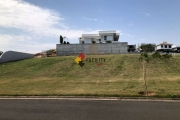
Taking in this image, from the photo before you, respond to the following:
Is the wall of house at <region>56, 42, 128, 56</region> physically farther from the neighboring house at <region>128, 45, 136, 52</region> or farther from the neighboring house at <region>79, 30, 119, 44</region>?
the neighboring house at <region>128, 45, 136, 52</region>

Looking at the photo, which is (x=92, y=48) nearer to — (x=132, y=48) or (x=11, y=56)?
(x=11, y=56)
